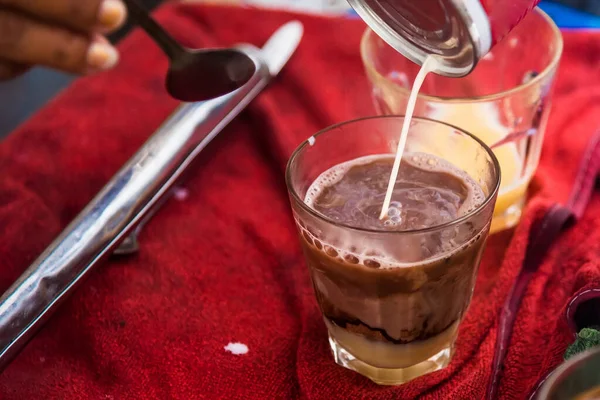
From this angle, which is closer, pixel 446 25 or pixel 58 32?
pixel 446 25

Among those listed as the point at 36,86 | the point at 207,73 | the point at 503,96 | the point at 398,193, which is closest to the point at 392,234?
the point at 398,193

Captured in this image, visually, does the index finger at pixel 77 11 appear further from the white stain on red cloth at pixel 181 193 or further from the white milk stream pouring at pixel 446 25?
the white milk stream pouring at pixel 446 25

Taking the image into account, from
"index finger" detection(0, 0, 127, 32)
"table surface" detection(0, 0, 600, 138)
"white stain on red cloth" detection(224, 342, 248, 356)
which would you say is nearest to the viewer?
"white stain on red cloth" detection(224, 342, 248, 356)

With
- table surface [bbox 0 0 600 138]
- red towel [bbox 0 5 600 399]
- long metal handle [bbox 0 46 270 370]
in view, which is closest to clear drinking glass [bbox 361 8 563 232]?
red towel [bbox 0 5 600 399]

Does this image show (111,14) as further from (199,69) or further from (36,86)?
(36,86)

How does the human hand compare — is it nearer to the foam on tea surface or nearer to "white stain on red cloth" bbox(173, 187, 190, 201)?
"white stain on red cloth" bbox(173, 187, 190, 201)
